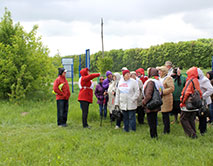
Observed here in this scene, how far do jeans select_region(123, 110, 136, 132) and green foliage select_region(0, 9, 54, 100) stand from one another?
7461 millimetres

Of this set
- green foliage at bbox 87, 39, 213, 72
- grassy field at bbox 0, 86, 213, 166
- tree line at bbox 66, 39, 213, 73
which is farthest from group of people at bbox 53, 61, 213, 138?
green foliage at bbox 87, 39, 213, 72

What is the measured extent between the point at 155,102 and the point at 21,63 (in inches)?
380

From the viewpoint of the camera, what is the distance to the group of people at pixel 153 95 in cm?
538

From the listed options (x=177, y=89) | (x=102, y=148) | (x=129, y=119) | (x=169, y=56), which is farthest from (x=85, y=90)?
(x=169, y=56)

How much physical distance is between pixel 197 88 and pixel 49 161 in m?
3.76

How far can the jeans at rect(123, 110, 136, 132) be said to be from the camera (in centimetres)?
651

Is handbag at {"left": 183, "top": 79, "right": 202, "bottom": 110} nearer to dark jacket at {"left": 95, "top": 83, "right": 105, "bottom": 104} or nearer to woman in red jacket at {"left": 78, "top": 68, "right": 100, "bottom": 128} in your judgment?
woman in red jacket at {"left": 78, "top": 68, "right": 100, "bottom": 128}

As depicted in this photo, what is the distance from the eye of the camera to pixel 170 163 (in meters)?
4.14

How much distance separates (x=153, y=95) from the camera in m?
5.28

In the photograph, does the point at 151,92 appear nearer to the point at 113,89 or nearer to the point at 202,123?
the point at 202,123

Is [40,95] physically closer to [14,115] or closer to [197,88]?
[14,115]

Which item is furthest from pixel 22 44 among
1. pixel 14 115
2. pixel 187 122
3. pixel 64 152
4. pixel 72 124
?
pixel 187 122

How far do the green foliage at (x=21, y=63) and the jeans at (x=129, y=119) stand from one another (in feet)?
24.5

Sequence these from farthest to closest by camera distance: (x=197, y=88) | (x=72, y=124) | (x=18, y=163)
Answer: (x=72, y=124) → (x=197, y=88) → (x=18, y=163)
